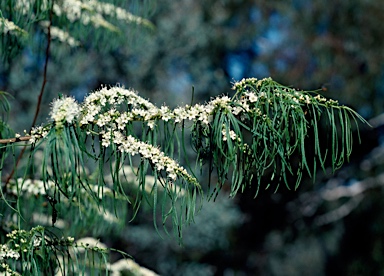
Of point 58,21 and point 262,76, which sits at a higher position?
point 262,76

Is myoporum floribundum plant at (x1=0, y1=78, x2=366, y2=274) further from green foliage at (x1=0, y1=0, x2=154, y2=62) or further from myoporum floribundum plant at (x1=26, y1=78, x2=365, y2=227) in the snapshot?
green foliage at (x1=0, y1=0, x2=154, y2=62)

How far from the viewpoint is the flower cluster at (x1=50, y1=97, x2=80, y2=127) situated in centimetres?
124

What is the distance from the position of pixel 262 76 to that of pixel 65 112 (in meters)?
7.87

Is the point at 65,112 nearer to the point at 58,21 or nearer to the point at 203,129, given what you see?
the point at 203,129

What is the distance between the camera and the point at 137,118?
1392 mm

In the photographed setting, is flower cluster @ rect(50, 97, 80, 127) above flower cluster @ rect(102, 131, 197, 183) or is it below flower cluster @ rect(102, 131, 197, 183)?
above

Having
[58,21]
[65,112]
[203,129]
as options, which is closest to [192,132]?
[203,129]

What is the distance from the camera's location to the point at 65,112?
4.11ft

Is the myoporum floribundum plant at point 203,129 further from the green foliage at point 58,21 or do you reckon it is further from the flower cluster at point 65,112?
the green foliage at point 58,21

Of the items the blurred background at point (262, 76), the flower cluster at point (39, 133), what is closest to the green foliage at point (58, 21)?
the flower cluster at point (39, 133)

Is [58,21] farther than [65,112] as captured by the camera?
Yes

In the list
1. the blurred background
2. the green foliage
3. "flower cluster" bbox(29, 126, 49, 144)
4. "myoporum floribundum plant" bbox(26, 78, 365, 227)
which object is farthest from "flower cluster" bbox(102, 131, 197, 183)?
the blurred background

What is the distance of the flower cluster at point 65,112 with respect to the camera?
4.07 ft

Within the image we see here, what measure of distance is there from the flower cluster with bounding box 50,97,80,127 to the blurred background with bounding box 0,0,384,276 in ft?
22.0
